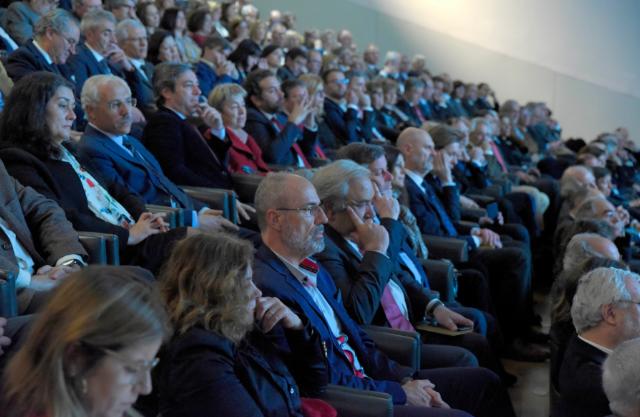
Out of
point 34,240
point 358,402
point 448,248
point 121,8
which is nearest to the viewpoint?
point 358,402

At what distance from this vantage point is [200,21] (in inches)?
276

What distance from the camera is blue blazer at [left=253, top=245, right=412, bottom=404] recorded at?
2.31 meters

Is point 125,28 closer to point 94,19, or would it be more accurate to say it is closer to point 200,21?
point 94,19

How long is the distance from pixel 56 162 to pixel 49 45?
146cm

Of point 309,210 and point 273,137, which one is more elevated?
point 309,210

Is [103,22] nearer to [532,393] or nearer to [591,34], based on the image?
[532,393]

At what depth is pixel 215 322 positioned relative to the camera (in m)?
1.80

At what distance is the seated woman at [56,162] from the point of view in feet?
9.09

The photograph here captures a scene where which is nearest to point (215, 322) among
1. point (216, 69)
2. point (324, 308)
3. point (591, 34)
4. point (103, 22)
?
point (324, 308)

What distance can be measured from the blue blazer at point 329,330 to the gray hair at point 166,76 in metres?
1.63

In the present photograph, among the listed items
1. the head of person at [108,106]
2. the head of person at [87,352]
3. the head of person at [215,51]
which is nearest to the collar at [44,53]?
the head of person at [108,106]

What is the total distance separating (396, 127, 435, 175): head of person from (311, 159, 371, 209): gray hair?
139cm

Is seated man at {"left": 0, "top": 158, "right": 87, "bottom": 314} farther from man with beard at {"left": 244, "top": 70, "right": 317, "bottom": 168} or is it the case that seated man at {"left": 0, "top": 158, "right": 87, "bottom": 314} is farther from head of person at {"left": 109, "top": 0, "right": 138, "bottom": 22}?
head of person at {"left": 109, "top": 0, "right": 138, "bottom": 22}

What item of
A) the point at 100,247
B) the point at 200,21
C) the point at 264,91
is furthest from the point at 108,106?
the point at 200,21
